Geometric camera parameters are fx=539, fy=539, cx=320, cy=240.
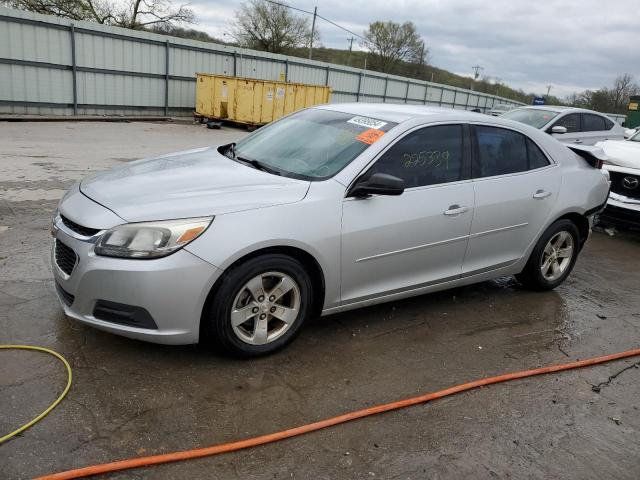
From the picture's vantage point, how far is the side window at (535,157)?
467 cm

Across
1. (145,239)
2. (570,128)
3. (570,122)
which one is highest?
(570,122)

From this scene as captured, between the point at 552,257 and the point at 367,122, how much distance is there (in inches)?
91.3

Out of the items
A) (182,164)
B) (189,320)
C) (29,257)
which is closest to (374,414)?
(189,320)

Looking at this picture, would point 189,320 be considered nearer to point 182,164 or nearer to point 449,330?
point 182,164

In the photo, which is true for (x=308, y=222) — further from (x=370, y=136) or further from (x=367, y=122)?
(x=367, y=122)

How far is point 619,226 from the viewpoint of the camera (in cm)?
764

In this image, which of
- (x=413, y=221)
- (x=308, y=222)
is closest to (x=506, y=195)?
(x=413, y=221)

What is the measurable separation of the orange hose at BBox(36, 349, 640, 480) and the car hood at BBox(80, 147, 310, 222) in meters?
1.25

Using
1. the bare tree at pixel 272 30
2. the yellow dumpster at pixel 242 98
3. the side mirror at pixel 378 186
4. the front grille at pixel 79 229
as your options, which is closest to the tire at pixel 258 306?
the side mirror at pixel 378 186

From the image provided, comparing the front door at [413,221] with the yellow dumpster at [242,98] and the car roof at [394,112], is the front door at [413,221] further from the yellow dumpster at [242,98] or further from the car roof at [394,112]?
the yellow dumpster at [242,98]

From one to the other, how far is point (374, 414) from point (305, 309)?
835mm

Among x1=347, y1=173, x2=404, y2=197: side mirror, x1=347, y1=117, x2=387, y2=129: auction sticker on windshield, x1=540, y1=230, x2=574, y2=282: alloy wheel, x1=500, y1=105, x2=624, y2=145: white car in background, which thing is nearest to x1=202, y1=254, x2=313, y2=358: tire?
x1=347, y1=173, x2=404, y2=197: side mirror

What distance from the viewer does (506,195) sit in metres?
4.35

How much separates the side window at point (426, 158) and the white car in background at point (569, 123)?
6.96m
